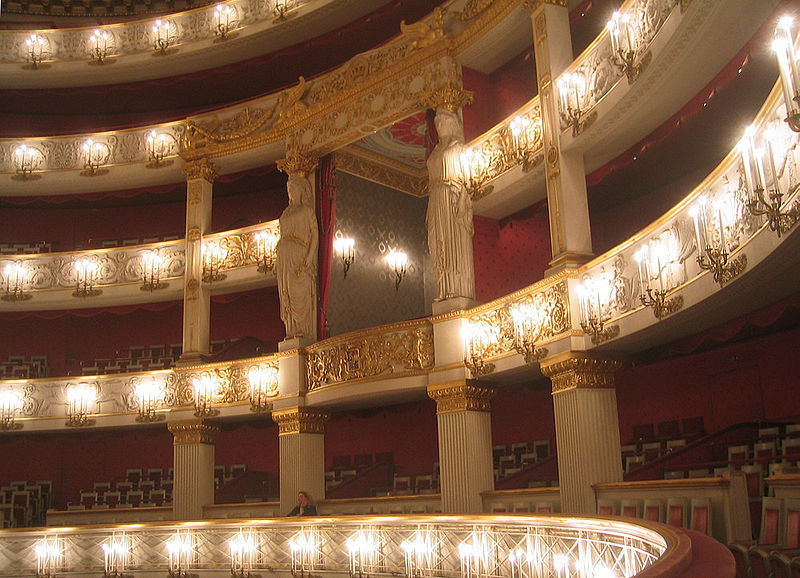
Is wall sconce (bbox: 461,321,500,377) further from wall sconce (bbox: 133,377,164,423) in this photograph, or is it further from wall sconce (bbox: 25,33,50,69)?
wall sconce (bbox: 25,33,50,69)

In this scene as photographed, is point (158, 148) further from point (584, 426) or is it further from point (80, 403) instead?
point (584, 426)

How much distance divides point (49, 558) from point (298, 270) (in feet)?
21.6

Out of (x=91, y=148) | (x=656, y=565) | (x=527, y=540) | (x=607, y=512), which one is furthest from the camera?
(x=91, y=148)

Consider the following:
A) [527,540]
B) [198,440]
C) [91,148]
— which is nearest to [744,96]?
[527,540]

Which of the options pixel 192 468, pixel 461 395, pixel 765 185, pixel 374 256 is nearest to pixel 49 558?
pixel 192 468

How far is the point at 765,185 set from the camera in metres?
6.34

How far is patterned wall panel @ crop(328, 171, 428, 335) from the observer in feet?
54.4

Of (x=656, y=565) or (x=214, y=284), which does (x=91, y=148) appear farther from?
(x=656, y=565)

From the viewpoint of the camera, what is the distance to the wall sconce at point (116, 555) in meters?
12.9

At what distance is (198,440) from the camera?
1697cm

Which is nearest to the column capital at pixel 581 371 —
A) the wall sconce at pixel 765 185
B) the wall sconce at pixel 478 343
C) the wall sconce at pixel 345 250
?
the wall sconce at pixel 478 343

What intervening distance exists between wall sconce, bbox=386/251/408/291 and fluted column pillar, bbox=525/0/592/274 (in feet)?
19.4

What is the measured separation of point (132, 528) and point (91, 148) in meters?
10.4

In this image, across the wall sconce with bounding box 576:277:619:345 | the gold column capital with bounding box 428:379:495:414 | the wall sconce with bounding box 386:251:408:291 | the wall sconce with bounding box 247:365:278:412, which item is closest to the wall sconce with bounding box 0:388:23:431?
the wall sconce with bounding box 247:365:278:412
